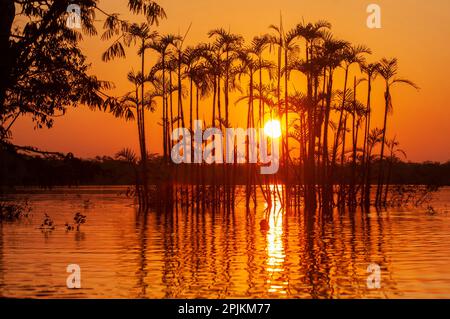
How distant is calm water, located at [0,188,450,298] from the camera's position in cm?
1417

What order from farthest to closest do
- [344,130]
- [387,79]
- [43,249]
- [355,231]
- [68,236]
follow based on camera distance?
[344,130] < [387,79] < [355,231] < [68,236] < [43,249]

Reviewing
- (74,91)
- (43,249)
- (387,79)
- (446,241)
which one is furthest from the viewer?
(387,79)

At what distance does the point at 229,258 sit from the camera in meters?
19.1

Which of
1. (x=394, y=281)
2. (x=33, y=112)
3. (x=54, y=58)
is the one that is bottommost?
(x=394, y=281)

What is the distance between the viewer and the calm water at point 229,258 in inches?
558

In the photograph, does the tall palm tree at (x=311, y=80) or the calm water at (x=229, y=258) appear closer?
the calm water at (x=229, y=258)

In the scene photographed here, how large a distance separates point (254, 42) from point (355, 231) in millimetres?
13937

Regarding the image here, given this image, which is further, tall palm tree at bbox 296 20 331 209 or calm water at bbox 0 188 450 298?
tall palm tree at bbox 296 20 331 209

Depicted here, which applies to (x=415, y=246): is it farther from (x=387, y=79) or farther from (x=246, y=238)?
(x=387, y=79)

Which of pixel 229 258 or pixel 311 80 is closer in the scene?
pixel 229 258

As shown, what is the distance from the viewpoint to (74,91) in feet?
56.5
